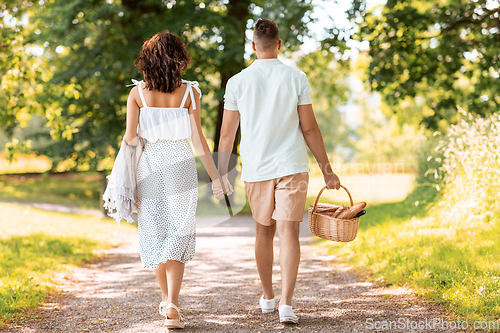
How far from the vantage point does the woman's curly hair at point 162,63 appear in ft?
12.5

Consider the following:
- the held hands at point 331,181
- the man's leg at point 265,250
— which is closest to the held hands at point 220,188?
the man's leg at point 265,250

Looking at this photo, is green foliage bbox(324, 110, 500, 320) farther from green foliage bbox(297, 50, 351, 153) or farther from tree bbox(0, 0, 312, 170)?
green foliage bbox(297, 50, 351, 153)

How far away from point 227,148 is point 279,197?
2.09 feet

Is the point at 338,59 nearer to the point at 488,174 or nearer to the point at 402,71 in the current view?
the point at 402,71

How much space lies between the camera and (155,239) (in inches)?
152

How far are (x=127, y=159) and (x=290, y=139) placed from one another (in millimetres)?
1344

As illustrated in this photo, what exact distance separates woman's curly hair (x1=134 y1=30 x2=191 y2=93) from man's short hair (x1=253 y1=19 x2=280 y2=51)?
0.65 metres

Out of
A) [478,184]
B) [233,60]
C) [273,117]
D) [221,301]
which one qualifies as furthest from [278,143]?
[233,60]

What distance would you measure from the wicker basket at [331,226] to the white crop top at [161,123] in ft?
4.22

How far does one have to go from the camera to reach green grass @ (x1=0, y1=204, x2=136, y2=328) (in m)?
4.66

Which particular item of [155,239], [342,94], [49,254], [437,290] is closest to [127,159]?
[155,239]

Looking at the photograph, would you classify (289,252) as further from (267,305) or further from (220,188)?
(220,188)

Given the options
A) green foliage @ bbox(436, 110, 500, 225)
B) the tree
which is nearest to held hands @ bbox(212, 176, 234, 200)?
green foliage @ bbox(436, 110, 500, 225)

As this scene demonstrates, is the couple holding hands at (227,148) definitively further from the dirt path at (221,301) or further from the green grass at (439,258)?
the green grass at (439,258)
